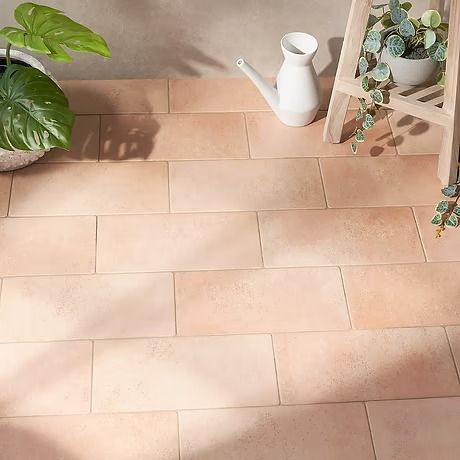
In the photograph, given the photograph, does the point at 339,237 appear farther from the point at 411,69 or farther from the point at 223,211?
the point at 411,69

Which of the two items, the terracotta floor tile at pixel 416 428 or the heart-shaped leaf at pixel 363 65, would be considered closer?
the terracotta floor tile at pixel 416 428

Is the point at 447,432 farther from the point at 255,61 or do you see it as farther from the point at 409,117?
the point at 255,61

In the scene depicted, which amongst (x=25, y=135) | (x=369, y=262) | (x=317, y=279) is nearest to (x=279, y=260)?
(x=317, y=279)

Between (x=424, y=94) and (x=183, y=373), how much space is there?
1042 millimetres

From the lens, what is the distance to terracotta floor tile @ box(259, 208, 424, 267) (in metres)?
2.14

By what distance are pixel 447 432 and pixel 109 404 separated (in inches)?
32.3

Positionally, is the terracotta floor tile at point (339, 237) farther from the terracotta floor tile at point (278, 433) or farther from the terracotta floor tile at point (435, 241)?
the terracotta floor tile at point (278, 433)

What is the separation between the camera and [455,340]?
1999 mm

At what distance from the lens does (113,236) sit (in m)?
2.15

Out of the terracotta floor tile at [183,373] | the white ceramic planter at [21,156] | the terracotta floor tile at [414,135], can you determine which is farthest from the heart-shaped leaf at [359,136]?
the white ceramic planter at [21,156]

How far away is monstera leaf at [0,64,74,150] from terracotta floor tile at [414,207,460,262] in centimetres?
104

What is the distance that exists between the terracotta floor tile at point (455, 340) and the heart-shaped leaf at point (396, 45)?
778mm

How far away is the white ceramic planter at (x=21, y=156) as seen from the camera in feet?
7.17

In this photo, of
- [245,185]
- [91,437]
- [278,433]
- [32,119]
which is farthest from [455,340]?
[32,119]
